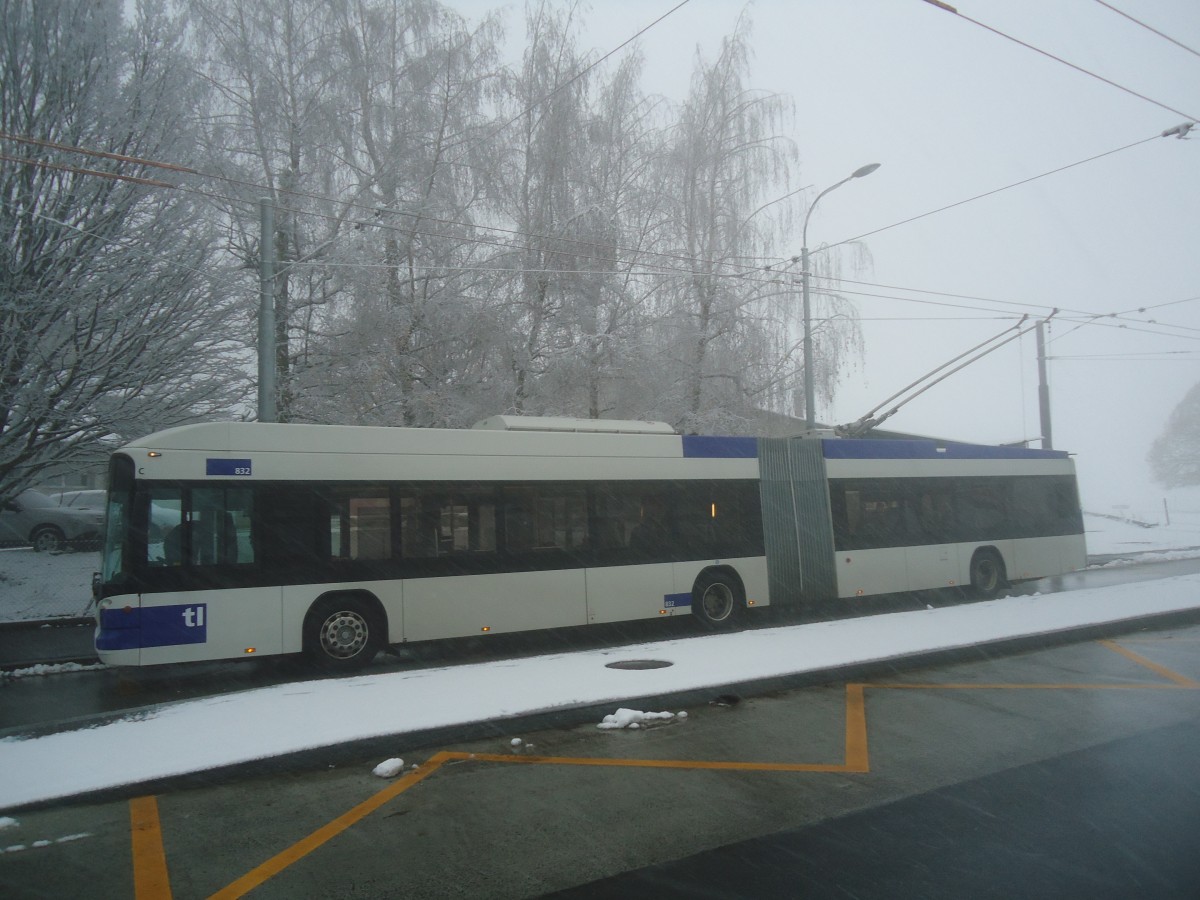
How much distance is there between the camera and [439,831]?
4.95 m

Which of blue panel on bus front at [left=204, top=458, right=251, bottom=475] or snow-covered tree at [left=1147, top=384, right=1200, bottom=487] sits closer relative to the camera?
blue panel on bus front at [left=204, top=458, right=251, bottom=475]

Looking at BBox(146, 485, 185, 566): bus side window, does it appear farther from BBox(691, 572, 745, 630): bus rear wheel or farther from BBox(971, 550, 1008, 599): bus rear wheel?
BBox(971, 550, 1008, 599): bus rear wheel

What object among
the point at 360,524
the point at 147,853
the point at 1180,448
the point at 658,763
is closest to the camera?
the point at 147,853

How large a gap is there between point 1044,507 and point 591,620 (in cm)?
1098

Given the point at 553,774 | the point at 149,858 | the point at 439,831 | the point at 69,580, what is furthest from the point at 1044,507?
the point at 69,580

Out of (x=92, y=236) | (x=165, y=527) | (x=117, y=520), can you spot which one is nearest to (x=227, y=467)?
(x=165, y=527)

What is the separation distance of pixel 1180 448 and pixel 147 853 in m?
97.2

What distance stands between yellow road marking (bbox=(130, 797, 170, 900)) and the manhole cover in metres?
4.59

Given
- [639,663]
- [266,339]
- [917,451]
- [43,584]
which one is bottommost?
[639,663]

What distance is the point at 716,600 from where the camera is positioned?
1345 cm

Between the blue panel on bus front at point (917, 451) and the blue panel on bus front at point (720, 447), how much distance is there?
1.67 metres

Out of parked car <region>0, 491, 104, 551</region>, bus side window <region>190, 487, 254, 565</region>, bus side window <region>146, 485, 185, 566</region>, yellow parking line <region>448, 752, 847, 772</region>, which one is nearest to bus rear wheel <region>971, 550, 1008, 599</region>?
yellow parking line <region>448, 752, 847, 772</region>

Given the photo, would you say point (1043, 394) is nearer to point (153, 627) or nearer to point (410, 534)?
point (410, 534)

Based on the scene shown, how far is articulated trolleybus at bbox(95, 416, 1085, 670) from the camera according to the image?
31.6 ft
